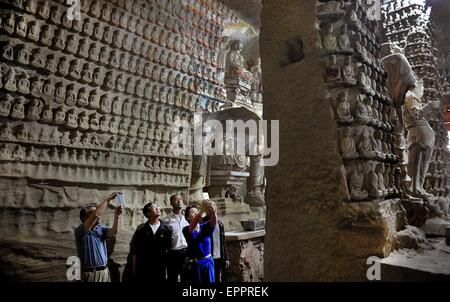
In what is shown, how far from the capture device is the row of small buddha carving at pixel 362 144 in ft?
7.16

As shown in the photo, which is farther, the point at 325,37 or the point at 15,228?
the point at 15,228

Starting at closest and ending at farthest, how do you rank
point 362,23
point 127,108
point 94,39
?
point 362,23 → point 94,39 → point 127,108

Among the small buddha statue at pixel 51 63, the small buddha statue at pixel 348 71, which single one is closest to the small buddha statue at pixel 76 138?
the small buddha statue at pixel 51 63

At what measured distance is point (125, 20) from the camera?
6254 mm

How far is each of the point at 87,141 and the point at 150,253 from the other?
2.92m

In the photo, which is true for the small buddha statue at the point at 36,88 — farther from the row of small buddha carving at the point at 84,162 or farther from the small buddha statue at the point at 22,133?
the row of small buddha carving at the point at 84,162

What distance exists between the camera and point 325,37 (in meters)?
2.35

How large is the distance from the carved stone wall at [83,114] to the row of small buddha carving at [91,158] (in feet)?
0.06

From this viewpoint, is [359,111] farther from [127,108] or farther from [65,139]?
[127,108]

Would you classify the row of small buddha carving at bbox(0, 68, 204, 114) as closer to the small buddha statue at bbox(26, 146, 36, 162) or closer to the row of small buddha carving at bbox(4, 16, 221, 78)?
the row of small buddha carving at bbox(4, 16, 221, 78)

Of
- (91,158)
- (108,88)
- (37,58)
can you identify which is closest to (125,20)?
(108,88)
